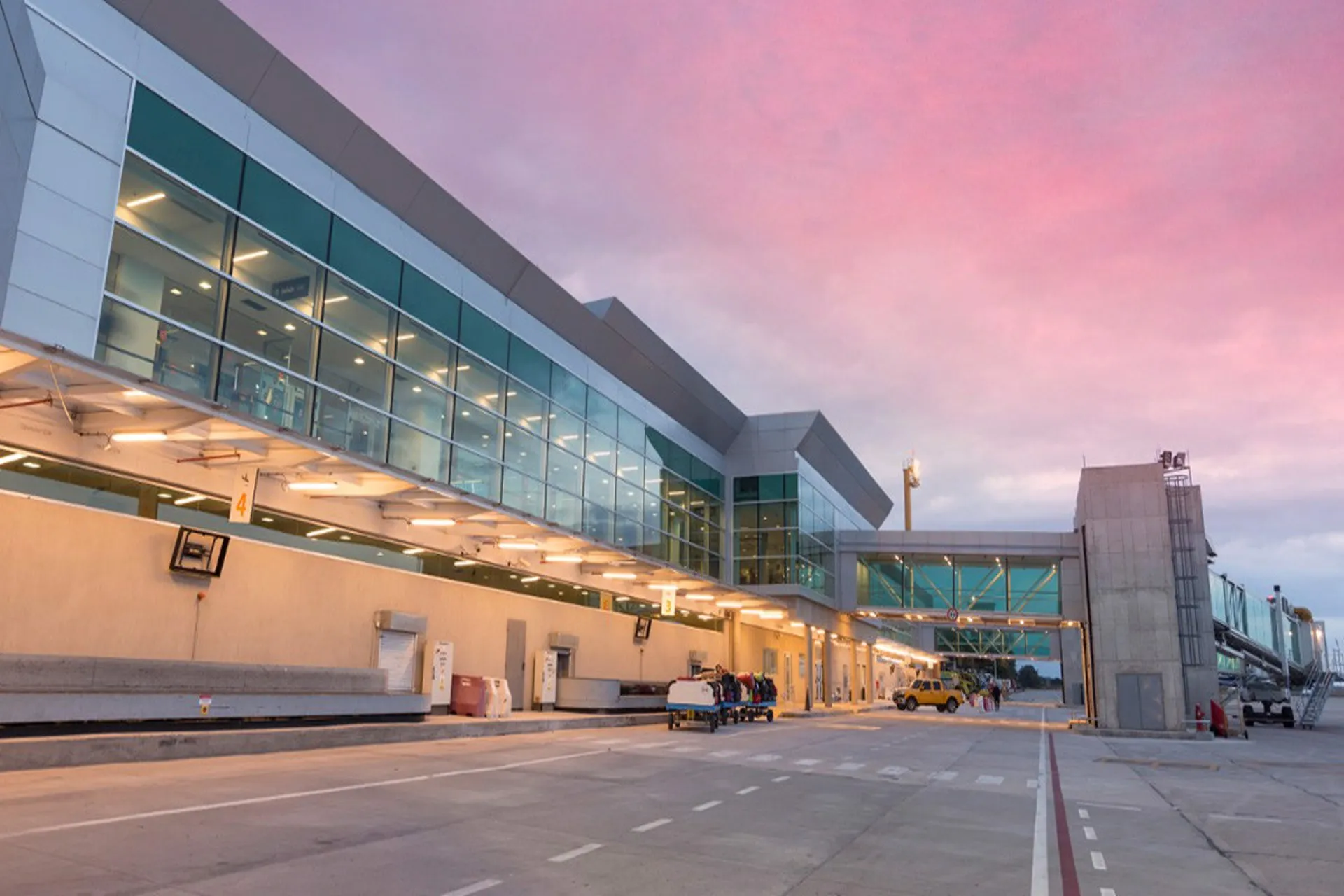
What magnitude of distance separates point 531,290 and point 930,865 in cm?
2582

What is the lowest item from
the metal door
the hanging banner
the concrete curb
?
the concrete curb

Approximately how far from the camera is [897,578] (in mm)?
55156

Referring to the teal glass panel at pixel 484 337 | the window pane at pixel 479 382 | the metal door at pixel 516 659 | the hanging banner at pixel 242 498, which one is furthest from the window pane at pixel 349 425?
the metal door at pixel 516 659

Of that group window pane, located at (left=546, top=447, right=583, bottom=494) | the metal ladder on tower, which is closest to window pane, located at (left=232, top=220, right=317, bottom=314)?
window pane, located at (left=546, top=447, right=583, bottom=494)

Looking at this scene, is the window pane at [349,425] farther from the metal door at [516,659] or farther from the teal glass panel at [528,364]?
the metal door at [516,659]

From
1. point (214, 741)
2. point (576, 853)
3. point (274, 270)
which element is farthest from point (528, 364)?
point (576, 853)

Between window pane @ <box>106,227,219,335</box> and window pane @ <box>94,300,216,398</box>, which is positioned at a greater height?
window pane @ <box>106,227,219,335</box>

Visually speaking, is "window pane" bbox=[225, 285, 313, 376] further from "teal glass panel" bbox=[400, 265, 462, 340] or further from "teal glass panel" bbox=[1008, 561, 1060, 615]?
"teal glass panel" bbox=[1008, 561, 1060, 615]

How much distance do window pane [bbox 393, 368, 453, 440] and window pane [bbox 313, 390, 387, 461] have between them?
97 cm

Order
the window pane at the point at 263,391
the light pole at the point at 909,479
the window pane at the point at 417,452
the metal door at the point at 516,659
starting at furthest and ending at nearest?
the light pole at the point at 909,479, the metal door at the point at 516,659, the window pane at the point at 417,452, the window pane at the point at 263,391

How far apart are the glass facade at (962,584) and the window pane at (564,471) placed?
25480mm

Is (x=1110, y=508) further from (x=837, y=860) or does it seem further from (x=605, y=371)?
(x=837, y=860)

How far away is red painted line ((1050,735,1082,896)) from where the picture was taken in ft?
29.0

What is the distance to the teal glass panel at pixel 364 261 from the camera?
2462cm
